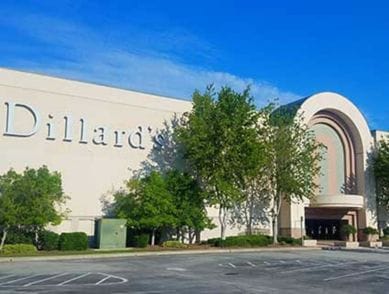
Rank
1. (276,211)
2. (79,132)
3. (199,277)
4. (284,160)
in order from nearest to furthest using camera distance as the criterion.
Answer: (199,277) < (79,132) < (284,160) < (276,211)

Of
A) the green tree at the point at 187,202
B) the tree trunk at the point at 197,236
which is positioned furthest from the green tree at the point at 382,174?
the tree trunk at the point at 197,236

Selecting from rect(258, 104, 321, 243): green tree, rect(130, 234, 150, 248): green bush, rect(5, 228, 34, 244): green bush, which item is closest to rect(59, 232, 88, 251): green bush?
rect(5, 228, 34, 244): green bush

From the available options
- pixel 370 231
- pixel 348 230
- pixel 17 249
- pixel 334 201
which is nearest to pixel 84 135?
pixel 17 249

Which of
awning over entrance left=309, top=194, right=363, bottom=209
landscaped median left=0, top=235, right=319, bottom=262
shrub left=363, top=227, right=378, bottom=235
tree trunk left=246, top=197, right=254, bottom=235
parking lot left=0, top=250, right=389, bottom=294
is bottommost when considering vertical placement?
parking lot left=0, top=250, right=389, bottom=294

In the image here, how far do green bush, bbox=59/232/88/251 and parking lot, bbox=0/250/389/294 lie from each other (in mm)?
7963

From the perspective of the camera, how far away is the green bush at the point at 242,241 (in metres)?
35.5

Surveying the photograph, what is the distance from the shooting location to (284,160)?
4041 centimetres

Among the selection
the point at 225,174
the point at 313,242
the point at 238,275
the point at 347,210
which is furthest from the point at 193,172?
the point at 238,275

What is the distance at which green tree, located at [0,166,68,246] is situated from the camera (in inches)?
1097

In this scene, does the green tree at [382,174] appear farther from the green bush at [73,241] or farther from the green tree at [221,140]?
the green bush at [73,241]

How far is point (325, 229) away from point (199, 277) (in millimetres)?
35126

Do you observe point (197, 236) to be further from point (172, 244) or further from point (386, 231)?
point (386, 231)

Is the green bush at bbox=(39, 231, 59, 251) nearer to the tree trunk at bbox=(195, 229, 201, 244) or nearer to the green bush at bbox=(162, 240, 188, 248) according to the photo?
the green bush at bbox=(162, 240, 188, 248)

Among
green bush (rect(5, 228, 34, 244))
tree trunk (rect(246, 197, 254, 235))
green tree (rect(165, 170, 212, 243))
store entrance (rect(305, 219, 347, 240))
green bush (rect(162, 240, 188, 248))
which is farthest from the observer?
store entrance (rect(305, 219, 347, 240))
